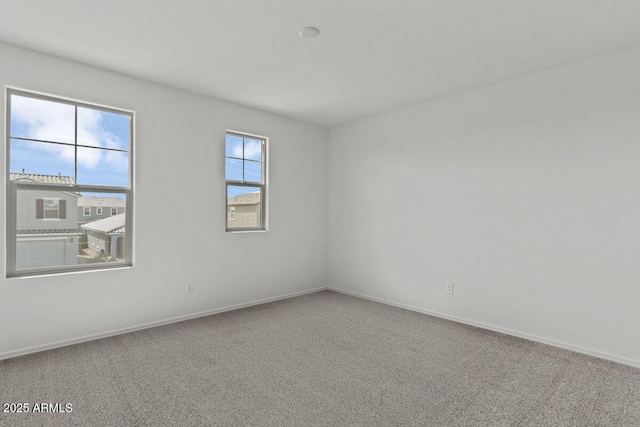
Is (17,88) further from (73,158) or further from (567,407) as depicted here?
(567,407)

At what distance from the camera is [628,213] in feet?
9.16

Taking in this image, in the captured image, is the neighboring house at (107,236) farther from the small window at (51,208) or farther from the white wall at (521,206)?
the white wall at (521,206)

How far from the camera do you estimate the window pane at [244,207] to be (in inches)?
170

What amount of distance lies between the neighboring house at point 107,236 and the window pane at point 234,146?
1.44 meters

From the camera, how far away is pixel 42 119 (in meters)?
3.00

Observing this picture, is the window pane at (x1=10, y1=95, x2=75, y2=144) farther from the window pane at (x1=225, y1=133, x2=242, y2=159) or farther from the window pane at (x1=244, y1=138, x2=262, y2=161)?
the window pane at (x1=244, y1=138, x2=262, y2=161)

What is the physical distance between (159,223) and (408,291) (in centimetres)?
304

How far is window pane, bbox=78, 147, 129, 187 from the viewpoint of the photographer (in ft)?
10.5

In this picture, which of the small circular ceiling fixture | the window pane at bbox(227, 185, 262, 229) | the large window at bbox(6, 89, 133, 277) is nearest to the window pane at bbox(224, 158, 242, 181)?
the window pane at bbox(227, 185, 262, 229)

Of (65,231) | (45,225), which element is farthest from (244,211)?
(45,225)

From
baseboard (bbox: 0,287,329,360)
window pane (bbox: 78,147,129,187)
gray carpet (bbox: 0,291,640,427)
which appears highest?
window pane (bbox: 78,147,129,187)

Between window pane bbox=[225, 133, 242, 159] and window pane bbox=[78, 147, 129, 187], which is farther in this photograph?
window pane bbox=[225, 133, 242, 159]

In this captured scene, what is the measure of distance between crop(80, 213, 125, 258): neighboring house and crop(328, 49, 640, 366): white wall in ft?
9.87

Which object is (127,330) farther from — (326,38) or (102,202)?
(326,38)
